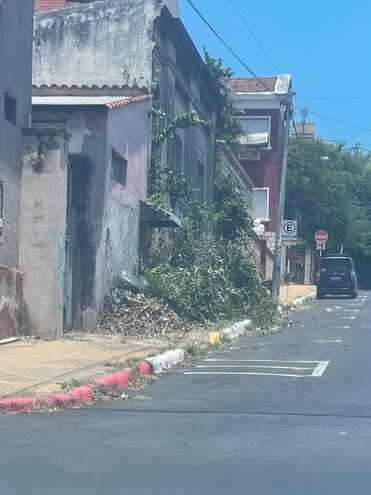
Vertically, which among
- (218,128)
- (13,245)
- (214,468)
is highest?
(218,128)

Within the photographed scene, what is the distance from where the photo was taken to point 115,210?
57.6 feet

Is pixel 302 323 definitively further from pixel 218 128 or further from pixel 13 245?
pixel 218 128

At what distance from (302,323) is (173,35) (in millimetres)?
8002

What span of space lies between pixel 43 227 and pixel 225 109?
19.2 metres

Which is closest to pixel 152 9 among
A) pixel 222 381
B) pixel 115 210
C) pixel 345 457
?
pixel 115 210

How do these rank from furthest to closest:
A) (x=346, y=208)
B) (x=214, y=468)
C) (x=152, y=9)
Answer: (x=346, y=208) < (x=152, y=9) < (x=214, y=468)

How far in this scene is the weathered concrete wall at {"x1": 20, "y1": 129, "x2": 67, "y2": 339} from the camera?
14703mm

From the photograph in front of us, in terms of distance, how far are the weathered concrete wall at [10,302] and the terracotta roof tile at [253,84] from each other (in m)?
35.3

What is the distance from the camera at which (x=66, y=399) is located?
964 cm

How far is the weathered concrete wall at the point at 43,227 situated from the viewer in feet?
48.2

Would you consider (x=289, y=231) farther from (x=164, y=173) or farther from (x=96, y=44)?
(x=96, y=44)

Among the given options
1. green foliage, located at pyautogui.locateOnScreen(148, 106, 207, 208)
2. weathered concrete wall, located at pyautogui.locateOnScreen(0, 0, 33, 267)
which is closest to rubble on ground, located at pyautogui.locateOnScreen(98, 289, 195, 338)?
weathered concrete wall, located at pyautogui.locateOnScreen(0, 0, 33, 267)

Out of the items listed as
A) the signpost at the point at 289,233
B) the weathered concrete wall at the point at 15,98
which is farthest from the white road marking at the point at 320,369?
the signpost at the point at 289,233

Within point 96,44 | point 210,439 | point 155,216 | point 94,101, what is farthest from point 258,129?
point 210,439
